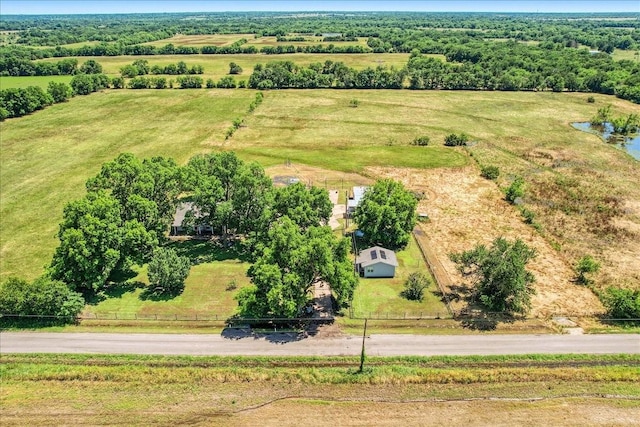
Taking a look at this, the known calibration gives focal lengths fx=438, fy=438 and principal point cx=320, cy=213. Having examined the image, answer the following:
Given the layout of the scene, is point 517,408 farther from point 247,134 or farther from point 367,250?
point 247,134

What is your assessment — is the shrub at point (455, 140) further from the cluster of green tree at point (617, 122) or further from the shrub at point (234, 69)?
the shrub at point (234, 69)

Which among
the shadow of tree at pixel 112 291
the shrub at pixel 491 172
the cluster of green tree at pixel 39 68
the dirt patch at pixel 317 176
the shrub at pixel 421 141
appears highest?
the cluster of green tree at pixel 39 68

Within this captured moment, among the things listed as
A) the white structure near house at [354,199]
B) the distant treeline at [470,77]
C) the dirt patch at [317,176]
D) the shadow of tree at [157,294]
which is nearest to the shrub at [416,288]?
the white structure near house at [354,199]

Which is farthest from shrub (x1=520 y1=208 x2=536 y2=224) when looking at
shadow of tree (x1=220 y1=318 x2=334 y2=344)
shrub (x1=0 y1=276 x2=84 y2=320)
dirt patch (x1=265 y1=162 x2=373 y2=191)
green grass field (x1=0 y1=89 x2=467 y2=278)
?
shrub (x1=0 y1=276 x2=84 y2=320)

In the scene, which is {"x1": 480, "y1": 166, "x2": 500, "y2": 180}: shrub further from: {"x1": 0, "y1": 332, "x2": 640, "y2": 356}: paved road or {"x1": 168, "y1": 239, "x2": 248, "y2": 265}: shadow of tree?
{"x1": 168, "y1": 239, "x2": 248, "y2": 265}: shadow of tree

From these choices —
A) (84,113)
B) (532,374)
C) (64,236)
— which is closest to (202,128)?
(84,113)

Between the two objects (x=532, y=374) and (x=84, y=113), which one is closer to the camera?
(x=532, y=374)
